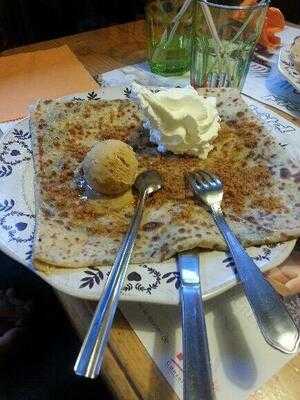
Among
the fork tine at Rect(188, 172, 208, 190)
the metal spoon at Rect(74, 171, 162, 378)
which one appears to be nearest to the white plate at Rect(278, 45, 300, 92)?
the fork tine at Rect(188, 172, 208, 190)

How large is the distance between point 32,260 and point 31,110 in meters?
0.41

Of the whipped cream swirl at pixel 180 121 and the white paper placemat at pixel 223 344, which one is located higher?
the whipped cream swirl at pixel 180 121

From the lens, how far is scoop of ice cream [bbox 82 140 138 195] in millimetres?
635

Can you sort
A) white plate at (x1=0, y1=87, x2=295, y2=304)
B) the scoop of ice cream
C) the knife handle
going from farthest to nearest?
1. the scoop of ice cream
2. white plate at (x1=0, y1=87, x2=295, y2=304)
3. the knife handle

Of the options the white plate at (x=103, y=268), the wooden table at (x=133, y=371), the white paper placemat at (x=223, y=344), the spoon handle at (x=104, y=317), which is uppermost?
the spoon handle at (x=104, y=317)

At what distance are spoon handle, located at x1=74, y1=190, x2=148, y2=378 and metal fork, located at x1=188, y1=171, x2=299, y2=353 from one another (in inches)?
5.0

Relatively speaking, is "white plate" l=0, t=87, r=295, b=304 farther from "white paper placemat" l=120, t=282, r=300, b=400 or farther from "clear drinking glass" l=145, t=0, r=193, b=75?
"clear drinking glass" l=145, t=0, r=193, b=75

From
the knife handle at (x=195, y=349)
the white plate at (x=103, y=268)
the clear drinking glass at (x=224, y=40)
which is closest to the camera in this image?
the knife handle at (x=195, y=349)

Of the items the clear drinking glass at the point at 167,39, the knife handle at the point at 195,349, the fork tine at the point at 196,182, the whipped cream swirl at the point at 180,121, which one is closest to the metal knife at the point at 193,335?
the knife handle at the point at 195,349

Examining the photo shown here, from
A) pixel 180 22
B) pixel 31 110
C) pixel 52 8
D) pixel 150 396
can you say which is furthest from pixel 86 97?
pixel 52 8

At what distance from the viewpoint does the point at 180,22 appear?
1.08 m

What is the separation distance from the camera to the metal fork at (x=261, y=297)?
15.9 inches

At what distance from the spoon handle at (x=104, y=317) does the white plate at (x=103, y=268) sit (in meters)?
0.01

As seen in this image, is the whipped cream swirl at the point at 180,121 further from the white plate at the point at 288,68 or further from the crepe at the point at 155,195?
the white plate at the point at 288,68
